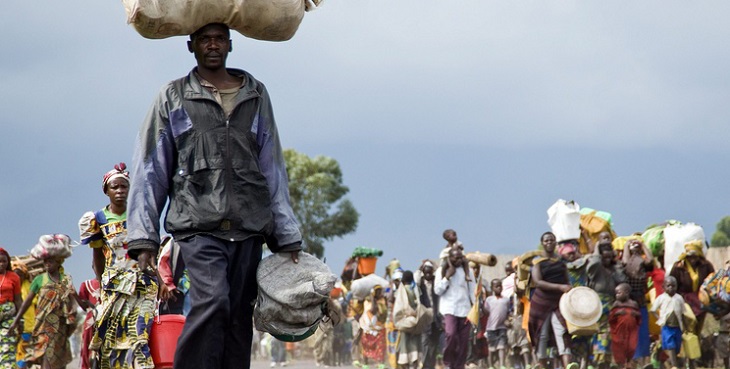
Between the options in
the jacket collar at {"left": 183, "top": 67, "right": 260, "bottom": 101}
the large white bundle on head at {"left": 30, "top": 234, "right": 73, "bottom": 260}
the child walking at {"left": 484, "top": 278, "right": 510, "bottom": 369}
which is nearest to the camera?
the jacket collar at {"left": 183, "top": 67, "right": 260, "bottom": 101}

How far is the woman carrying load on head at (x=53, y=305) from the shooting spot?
53.1ft

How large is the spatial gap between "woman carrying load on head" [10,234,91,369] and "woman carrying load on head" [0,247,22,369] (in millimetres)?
585

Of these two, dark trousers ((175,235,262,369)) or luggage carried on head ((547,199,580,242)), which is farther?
luggage carried on head ((547,199,580,242))

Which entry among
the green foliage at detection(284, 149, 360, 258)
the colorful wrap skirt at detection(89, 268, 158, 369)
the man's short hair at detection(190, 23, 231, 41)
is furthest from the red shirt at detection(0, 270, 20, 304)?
the green foliage at detection(284, 149, 360, 258)

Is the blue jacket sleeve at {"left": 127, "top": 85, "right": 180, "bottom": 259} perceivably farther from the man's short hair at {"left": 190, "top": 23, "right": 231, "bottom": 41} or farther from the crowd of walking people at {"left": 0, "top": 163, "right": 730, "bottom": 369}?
the crowd of walking people at {"left": 0, "top": 163, "right": 730, "bottom": 369}

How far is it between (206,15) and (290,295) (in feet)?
5.02

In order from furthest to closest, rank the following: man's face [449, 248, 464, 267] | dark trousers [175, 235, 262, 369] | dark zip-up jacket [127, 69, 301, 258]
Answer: man's face [449, 248, 464, 267] < dark zip-up jacket [127, 69, 301, 258] < dark trousers [175, 235, 262, 369]

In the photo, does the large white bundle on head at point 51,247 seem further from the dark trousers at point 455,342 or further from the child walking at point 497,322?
the child walking at point 497,322

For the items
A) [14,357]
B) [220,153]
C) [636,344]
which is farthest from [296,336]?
[636,344]

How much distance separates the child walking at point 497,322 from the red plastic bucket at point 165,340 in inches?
634

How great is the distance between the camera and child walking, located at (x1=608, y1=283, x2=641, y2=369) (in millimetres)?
18812

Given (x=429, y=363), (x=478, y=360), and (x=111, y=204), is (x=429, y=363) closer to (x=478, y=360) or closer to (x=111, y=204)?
(x=478, y=360)

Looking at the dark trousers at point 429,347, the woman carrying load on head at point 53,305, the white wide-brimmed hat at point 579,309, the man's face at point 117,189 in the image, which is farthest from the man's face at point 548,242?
the man's face at point 117,189

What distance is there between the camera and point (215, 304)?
A: 21.8 feet
